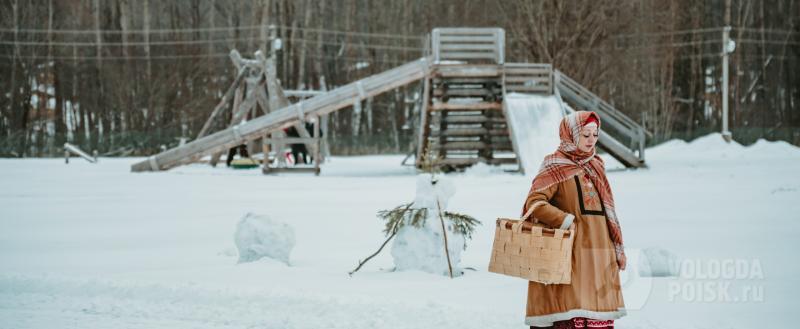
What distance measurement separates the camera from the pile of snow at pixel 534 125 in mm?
21719

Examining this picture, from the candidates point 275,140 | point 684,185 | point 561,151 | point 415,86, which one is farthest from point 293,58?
point 561,151

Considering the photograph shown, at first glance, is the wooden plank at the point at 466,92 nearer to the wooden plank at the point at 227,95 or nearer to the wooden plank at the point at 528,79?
the wooden plank at the point at 528,79

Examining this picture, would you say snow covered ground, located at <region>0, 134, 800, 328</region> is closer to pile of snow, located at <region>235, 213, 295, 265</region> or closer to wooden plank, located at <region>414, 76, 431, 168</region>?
pile of snow, located at <region>235, 213, 295, 265</region>

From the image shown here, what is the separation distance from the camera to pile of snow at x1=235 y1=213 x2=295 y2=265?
9.38 metres

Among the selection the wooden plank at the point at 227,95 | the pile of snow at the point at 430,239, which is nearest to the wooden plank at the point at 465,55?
the wooden plank at the point at 227,95

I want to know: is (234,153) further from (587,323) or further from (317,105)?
(587,323)

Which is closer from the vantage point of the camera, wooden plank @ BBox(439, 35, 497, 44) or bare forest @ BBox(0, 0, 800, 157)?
wooden plank @ BBox(439, 35, 497, 44)

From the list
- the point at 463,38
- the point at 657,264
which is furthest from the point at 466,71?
→ the point at 657,264

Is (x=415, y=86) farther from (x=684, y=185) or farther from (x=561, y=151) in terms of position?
(x=561, y=151)

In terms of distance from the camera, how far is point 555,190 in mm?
5207

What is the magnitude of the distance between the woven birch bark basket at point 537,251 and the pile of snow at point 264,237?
4.57m

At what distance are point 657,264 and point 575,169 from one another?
146 inches

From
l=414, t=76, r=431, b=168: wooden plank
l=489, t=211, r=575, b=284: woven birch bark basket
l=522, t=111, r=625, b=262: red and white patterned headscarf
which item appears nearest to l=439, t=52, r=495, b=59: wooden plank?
l=414, t=76, r=431, b=168: wooden plank

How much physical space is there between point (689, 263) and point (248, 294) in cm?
419
